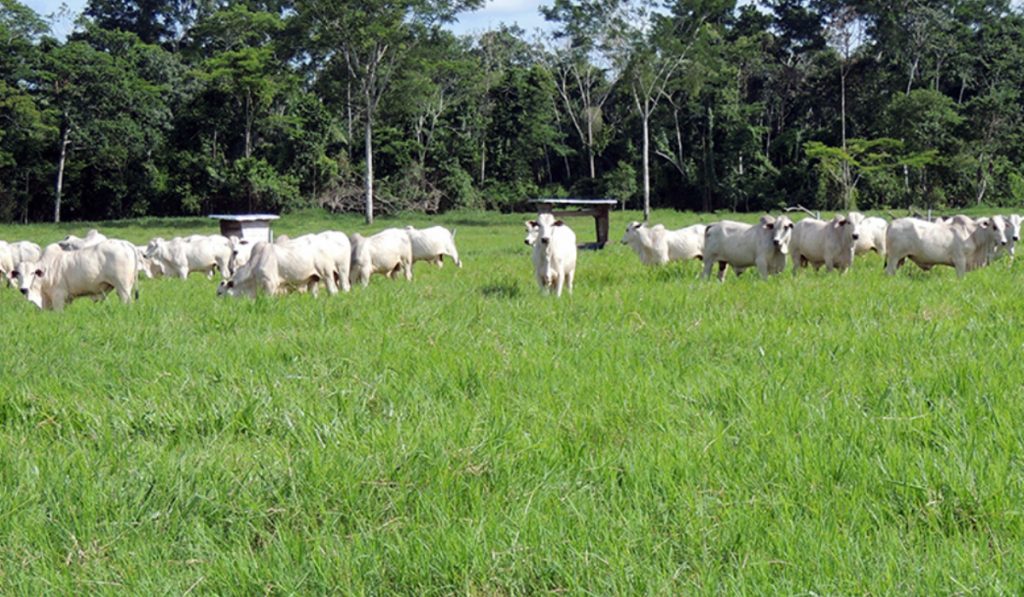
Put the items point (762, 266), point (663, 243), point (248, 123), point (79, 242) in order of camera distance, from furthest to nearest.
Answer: point (248, 123) < point (663, 243) < point (79, 242) < point (762, 266)

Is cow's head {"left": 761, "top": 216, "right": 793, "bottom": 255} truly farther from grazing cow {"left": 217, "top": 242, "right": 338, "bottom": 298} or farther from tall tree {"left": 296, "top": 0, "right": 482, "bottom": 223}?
tall tree {"left": 296, "top": 0, "right": 482, "bottom": 223}

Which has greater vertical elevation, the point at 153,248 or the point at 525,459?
the point at 153,248

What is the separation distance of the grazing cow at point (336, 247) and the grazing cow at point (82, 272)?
2006 millimetres

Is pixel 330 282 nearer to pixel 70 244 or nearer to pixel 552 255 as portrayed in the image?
pixel 552 255

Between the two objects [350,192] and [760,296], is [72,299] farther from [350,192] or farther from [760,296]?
[350,192]

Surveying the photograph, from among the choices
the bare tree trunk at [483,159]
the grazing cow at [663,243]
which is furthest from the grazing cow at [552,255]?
the bare tree trunk at [483,159]

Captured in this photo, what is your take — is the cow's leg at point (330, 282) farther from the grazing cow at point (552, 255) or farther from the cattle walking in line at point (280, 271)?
the grazing cow at point (552, 255)

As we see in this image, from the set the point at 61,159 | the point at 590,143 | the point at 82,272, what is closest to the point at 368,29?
the point at 61,159

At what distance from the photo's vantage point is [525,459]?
12.7 feet

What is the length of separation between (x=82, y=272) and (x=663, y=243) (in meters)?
9.80

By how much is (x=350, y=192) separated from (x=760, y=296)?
1514 inches

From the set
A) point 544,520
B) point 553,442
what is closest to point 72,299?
point 553,442

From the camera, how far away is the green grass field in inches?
112

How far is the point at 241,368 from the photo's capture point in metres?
5.97
